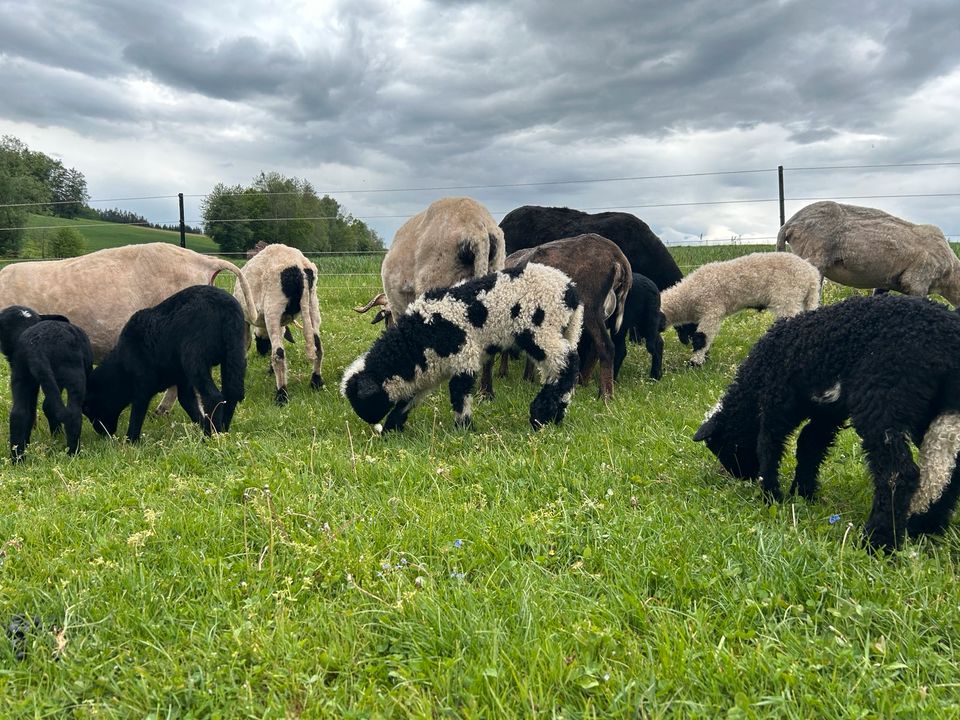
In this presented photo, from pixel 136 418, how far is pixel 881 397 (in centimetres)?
639

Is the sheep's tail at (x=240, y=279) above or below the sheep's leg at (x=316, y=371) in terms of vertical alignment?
above

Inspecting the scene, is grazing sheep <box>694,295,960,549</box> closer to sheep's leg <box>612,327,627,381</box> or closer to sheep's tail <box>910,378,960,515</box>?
sheep's tail <box>910,378,960,515</box>

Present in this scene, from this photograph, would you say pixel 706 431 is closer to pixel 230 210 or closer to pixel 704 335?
pixel 704 335

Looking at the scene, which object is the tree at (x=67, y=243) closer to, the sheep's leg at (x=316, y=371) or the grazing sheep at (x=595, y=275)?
the sheep's leg at (x=316, y=371)

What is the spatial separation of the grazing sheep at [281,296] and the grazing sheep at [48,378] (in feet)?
8.21

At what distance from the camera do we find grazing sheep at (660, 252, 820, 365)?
9.47 m

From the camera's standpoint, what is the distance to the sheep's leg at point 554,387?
6.20 metres

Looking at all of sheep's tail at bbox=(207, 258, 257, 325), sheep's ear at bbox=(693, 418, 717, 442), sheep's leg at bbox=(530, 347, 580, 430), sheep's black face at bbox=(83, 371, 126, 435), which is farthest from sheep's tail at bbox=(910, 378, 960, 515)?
sheep's tail at bbox=(207, 258, 257, 325)

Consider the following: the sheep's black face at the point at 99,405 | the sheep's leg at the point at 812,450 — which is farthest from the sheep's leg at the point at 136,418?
the sheep's leg at the point at 812,450

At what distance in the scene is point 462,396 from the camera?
625cm

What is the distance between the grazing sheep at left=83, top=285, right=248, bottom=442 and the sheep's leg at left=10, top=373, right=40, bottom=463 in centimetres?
55

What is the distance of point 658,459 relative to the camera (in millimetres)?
4902

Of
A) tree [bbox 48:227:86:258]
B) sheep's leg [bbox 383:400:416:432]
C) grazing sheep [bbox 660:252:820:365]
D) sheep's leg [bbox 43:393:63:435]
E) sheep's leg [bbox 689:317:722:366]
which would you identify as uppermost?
tree [bbox 48:227:86:258]

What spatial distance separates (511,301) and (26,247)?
59.2 metres
